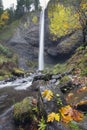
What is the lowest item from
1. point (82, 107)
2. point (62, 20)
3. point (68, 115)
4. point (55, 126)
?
point (82, 107)

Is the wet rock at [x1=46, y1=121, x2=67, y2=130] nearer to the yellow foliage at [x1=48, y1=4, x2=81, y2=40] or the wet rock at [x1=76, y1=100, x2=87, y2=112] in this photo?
the wet rock at [x1=76, y1=100, x2=87, y2=112]

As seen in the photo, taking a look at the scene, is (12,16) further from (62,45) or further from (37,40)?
(62,45)

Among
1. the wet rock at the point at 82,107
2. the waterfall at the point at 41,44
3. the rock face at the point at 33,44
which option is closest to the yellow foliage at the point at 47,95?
the wet rock at the point at 82,107

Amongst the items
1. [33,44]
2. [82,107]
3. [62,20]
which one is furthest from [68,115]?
[33,44]

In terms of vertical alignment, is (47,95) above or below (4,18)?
below

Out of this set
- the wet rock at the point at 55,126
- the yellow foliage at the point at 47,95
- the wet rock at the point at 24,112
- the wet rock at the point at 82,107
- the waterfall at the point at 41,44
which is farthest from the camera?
the waterfall at the point at 41,44

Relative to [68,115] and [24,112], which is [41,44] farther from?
[68,115]

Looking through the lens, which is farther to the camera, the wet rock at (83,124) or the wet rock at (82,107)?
the wet rock at (82,107)

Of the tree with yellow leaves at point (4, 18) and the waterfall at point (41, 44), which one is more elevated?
the tree with yellow leaves at point (4, 18)

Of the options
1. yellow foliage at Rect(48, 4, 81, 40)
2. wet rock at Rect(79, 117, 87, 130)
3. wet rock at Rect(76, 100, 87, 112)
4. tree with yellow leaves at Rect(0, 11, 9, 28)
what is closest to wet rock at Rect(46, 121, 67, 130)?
wet rock at Rect(79, 117, 87, 130)

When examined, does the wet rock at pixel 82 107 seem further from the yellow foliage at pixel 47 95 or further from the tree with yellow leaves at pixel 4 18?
the tree with yellow leaves at pixel 4 18

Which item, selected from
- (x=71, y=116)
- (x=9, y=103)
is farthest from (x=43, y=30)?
(x=71, y=116)

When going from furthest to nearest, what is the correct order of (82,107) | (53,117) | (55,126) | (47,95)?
(82,107) → (47,95) → (53,117) → (55,126)

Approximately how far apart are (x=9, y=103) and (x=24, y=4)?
61.4 m
